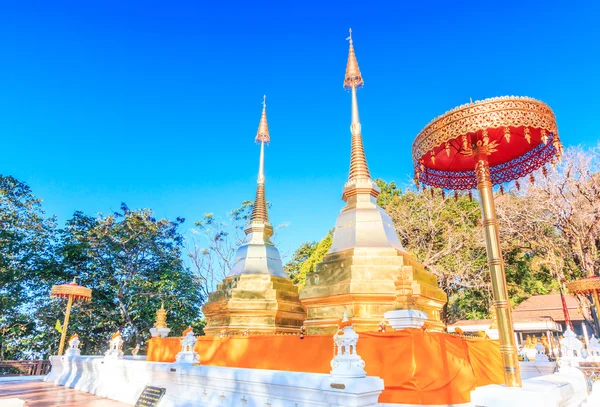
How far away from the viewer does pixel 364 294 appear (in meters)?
9.95

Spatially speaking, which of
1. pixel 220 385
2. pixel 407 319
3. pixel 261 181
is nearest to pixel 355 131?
pixel 261 181

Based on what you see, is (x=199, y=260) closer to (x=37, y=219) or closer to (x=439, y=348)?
(x=37, y=219)

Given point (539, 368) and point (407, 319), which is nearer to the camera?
point (407, 319)

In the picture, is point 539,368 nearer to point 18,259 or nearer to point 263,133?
point 263,133

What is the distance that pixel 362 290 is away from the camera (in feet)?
32.9

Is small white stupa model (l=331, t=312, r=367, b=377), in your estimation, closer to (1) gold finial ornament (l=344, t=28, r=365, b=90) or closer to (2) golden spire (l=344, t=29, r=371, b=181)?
(2) golden spire (l=344, t=29, r=371, b=181)

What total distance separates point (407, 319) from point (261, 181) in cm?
1208

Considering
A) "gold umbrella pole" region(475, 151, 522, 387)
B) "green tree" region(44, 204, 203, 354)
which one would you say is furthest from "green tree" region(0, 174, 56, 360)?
"gold umbrella pole" region(475, 151, 522, 387)

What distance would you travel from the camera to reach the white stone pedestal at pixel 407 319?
24.2 feet

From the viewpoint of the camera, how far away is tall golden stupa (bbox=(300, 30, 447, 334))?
32.6ft

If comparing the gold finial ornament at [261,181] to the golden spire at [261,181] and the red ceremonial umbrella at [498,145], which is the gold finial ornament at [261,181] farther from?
the red ceremonial umbrella at [498,145]

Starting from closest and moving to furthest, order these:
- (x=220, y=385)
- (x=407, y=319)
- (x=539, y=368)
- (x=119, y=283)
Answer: (x=407, y=319)
(x=220, y=385)
(x=539, y=368)
(x=119, y=283)

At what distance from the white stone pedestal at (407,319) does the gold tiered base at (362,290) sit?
6.72 ft

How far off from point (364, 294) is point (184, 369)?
4777 millimetres
